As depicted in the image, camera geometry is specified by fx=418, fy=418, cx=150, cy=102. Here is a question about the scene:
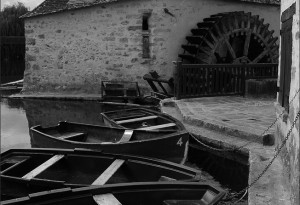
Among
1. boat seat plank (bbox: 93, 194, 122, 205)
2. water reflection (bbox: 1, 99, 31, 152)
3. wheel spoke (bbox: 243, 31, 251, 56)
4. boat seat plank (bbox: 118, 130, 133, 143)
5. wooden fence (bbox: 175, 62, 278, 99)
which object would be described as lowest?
water reflection (bbox: 1, 99, 31, 152)

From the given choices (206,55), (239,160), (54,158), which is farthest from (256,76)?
(54,158)

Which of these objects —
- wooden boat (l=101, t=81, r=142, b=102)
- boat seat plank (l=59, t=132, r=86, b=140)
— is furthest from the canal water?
boat seat plank (l=59, t=132, r=86, b=140)

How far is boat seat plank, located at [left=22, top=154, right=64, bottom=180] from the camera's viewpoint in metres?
5.22

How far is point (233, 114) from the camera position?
870cm

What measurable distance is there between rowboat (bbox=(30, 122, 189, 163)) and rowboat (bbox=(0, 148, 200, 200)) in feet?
2.09

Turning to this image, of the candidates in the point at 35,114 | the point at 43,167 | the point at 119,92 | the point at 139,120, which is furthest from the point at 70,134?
the point at 119,92

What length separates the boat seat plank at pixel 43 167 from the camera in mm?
5219

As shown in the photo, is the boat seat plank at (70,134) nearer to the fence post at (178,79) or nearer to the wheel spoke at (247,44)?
the fence post at (178,79)

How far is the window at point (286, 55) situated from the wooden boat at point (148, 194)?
5.01 ft

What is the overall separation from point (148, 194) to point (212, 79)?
6.94 m

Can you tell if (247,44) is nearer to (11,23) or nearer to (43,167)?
(43,167)

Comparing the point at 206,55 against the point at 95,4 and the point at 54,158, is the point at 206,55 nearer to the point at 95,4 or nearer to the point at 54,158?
the point at 95,4

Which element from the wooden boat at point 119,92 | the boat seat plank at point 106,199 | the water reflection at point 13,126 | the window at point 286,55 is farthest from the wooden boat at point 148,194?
the wooden boat at point 119,92

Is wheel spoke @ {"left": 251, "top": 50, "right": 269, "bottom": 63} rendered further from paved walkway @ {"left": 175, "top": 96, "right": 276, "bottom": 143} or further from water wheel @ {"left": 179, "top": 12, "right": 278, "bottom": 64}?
paved walkway @ {"left": 175, "top": 96, "right": 276, "bottom": 143}
